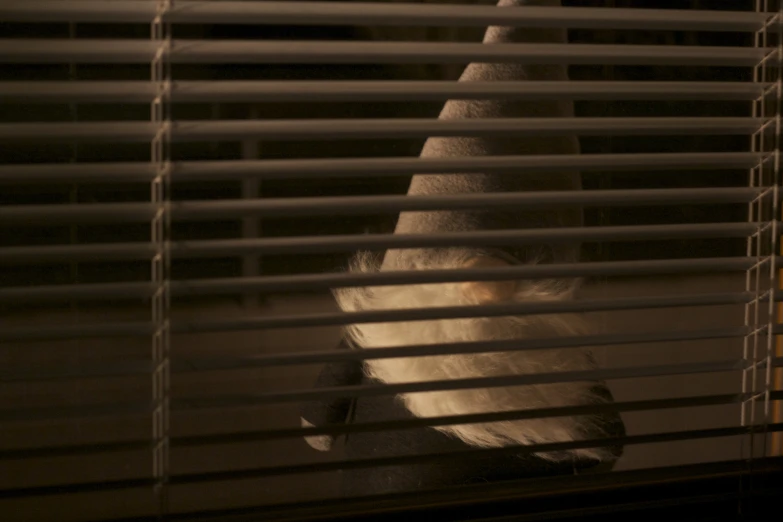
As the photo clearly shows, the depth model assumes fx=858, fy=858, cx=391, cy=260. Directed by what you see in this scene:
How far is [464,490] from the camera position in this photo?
35.5 inches

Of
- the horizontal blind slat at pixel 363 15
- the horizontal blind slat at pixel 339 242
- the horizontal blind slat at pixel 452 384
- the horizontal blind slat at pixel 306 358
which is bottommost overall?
the horizontal blind slat at pixel 452 384

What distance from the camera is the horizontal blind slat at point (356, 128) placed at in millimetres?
758

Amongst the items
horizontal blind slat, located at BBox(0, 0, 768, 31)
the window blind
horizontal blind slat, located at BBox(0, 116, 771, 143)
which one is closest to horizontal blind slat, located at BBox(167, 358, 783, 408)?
the window blind

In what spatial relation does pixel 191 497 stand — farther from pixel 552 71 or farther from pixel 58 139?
pixel 552 71

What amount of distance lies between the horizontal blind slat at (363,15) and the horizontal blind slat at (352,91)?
56 millimetres

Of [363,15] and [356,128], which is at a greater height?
[363,15]

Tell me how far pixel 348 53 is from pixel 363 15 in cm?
4

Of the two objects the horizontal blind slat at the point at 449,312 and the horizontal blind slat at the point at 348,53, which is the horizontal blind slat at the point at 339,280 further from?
the horizontal blind slat at the point at 348,53

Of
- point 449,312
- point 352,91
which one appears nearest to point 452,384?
point 449,312

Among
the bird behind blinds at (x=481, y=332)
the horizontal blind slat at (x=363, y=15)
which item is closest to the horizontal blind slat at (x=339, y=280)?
the bird behind blinds at (x=481, y=332)

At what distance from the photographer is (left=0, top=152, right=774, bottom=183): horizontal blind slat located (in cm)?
76

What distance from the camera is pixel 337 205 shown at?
811 millimetres

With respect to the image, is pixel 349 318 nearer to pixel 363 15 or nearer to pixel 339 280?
pixel 339 280

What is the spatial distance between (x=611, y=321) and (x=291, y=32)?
0.59 m
